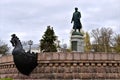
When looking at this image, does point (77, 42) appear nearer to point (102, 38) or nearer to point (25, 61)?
point (25, 61)

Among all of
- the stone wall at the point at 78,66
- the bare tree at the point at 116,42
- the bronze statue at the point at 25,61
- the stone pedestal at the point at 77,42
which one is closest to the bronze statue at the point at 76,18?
the stone pedestal at the point at 77,42

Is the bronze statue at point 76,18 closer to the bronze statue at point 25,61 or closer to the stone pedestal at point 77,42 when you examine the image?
the stone pedestal at point 77,42

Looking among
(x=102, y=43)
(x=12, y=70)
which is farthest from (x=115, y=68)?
(x=102, y=43)

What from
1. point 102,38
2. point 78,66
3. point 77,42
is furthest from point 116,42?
point 78,66

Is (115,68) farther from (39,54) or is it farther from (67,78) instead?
(39,54)

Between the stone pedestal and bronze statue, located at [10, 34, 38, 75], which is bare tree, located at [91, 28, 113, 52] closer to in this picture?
the stone pedestal

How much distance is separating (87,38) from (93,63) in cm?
5249

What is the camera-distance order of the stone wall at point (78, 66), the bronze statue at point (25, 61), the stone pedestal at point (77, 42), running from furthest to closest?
1. the stone pedestal at point (77, 42)
2. the bronze statue at point (25, 61)
3. the stone wall at point (78, 66)

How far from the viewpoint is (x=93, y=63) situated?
62.6 feet

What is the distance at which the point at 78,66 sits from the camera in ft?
62.6

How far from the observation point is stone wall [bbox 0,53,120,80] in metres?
19.0

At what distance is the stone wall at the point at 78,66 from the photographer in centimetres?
1898

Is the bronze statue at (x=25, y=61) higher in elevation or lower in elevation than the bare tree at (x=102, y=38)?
lower

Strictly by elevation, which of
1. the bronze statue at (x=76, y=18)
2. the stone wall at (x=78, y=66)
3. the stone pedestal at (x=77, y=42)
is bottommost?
the stone wall at (x=78, y=66)
